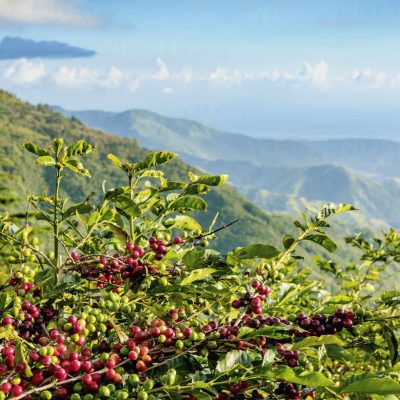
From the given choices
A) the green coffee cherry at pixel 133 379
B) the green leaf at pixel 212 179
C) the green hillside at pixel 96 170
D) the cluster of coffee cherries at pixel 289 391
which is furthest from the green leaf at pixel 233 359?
the green hillside at pixel 96 170

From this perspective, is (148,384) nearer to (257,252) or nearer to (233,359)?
(233,359)

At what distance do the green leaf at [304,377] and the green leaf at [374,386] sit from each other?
0.06m

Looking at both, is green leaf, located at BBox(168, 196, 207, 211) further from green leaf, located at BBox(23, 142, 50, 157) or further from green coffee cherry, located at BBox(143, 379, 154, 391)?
green coffee cherry, located at BBox(143, 379, 154, 391)

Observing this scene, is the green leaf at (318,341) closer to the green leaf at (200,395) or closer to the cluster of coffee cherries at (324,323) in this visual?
the cluster of coffee cherries at (324,323)

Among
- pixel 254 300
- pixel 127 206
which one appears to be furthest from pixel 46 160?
pixel 254 300

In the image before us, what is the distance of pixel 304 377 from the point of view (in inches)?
55.7

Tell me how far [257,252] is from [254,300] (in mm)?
183

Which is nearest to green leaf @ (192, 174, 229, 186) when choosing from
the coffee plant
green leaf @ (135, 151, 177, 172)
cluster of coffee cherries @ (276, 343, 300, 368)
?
the coffee plant

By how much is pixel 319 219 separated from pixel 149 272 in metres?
0.81

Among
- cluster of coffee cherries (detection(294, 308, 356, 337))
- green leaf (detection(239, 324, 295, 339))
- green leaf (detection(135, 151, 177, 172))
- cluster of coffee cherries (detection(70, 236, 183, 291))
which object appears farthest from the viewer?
green leaf (detection(135, 151, 177, 172))

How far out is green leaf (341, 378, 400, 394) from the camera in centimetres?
132

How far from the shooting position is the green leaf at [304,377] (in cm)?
138

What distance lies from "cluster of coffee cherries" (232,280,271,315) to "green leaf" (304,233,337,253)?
38 cm

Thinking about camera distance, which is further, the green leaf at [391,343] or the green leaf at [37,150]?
the green leaf at [37,150]
